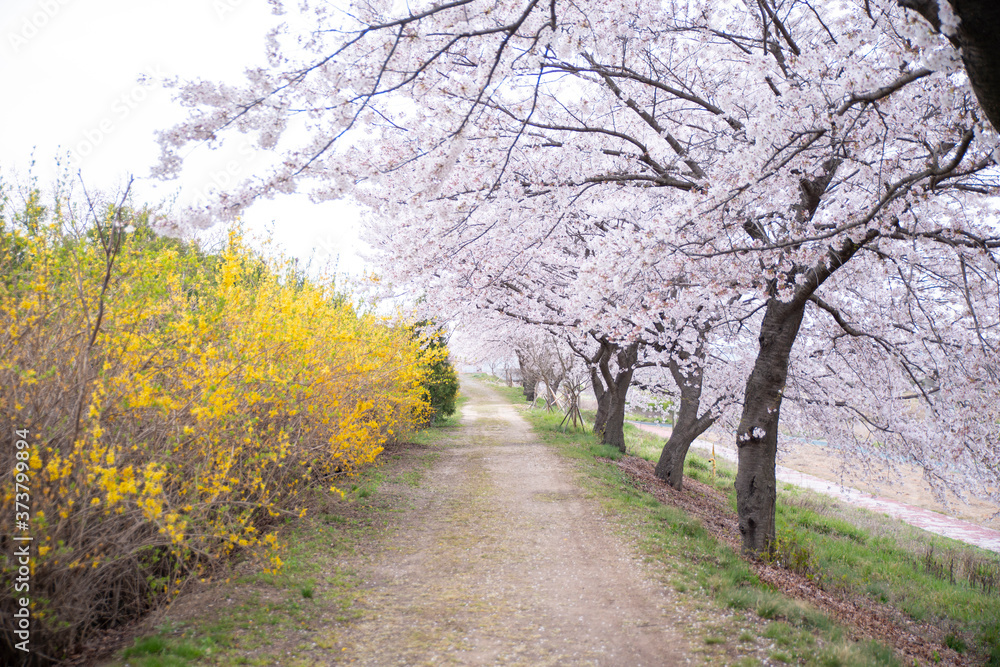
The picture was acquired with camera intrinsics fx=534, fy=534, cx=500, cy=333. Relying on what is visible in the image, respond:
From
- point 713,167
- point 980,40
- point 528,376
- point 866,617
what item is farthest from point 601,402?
point 980,40

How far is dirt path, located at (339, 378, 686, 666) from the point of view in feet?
12.3

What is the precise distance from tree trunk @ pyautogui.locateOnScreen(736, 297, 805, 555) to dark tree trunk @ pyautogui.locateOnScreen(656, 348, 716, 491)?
3.44 m

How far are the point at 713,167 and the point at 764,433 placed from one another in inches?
130

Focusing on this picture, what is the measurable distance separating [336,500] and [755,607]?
193 inches

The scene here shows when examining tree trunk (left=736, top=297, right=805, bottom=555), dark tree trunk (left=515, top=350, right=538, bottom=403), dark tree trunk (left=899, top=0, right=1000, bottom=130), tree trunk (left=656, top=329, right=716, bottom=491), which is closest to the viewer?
dark tree trunk (left=899, top=0, right=1000, bottom=130)

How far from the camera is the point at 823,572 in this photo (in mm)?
7016

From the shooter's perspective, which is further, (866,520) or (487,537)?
(866,520)

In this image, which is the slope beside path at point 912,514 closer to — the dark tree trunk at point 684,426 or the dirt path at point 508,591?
the dark tree trunk at point 684,426

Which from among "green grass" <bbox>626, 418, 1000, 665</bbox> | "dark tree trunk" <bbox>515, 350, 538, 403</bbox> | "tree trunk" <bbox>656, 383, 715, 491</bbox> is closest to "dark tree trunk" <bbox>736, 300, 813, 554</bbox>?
"green grass" <bbox>626, 418, 1000, 665</bbox>

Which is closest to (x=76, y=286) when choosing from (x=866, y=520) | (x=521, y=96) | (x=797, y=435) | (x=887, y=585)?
(x=521, y=96)

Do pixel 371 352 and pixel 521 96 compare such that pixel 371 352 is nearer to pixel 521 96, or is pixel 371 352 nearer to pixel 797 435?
pixel 521 96

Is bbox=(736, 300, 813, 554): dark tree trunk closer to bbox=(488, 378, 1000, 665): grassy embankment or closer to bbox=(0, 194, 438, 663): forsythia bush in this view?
bbox=(488, 378, 1000, 665): grassy embankment

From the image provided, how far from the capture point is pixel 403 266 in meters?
8.09

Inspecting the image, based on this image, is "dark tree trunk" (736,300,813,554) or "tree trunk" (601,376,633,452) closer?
"dark tree trunk" (736,300,813,554)
